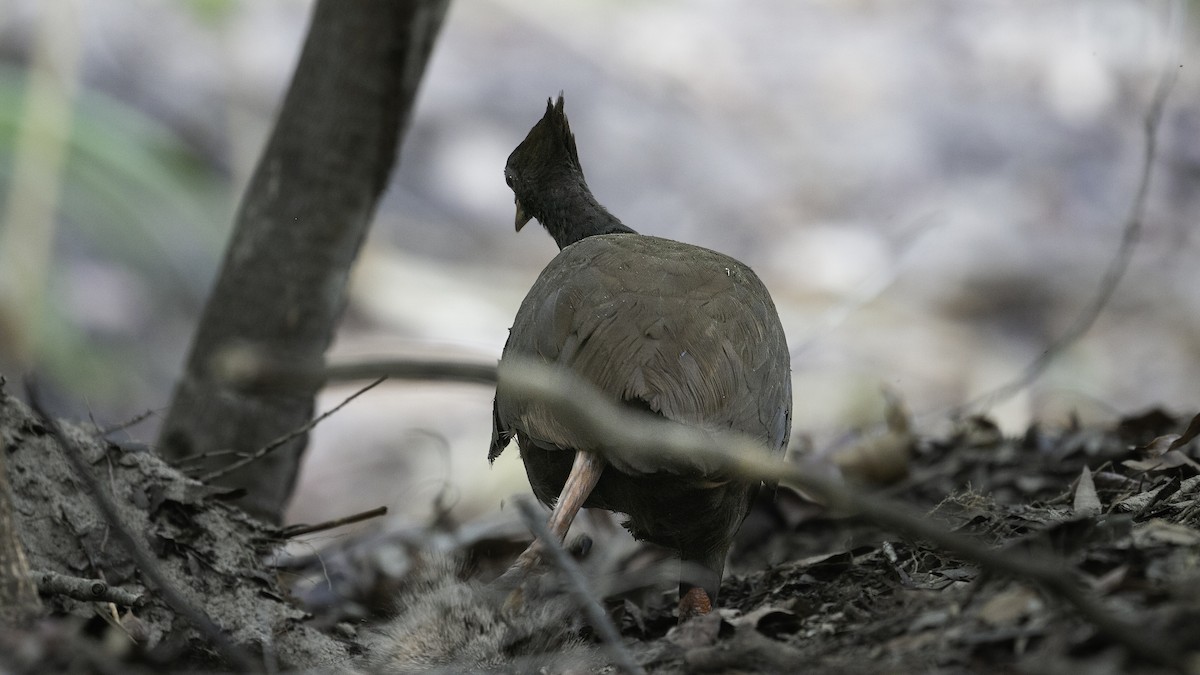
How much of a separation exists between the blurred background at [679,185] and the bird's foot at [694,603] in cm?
400

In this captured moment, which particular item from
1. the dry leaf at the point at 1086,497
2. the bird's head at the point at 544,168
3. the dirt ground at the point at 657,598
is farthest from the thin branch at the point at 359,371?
the bird's head at the point at 544,168

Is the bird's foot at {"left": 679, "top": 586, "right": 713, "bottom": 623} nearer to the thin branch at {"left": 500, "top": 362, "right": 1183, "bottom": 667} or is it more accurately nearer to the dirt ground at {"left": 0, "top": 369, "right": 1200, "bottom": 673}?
the dirt ground at {"left": 0, "top": 369, "right": 1200, "bottom": 673}

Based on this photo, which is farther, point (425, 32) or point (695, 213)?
point (695, 213)

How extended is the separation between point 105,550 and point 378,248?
6.68 metres

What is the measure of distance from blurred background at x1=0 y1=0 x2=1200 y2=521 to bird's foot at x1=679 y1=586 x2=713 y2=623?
400cm

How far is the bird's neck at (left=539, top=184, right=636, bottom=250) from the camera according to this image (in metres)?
4.74

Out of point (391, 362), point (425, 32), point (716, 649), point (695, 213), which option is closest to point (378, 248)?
point (695, 213)

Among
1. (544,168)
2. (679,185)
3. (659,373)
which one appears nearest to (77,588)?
(659,373)

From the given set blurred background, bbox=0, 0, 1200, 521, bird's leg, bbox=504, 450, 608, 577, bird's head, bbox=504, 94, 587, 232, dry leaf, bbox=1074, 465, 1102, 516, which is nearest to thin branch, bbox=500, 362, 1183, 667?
bird's leg, bbox=504, 450, 608, 577

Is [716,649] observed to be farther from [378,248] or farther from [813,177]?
[813,177]

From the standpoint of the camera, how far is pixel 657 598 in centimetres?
405

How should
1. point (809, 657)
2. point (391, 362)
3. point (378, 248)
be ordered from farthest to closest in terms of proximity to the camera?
point (378, 248)
point (809, 657)
point (391, 362)

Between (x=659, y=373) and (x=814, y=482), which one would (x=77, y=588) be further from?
(x=814, y=482)

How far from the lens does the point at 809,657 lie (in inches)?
91.4
